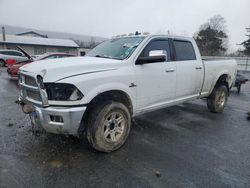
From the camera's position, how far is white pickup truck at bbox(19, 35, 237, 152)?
2973mm

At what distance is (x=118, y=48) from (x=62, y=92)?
170cm

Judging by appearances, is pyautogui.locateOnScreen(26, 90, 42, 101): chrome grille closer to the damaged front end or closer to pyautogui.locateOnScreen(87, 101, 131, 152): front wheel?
the damaged front end

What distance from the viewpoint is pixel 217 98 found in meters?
6.05

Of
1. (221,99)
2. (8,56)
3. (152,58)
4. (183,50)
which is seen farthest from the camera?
(8,56)

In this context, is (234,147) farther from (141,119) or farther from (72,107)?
(72,107)

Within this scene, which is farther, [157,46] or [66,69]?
[157,46]

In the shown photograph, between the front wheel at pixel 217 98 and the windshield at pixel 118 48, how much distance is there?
10.1ft

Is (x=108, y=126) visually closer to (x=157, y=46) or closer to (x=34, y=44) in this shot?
(x=157, y=46)

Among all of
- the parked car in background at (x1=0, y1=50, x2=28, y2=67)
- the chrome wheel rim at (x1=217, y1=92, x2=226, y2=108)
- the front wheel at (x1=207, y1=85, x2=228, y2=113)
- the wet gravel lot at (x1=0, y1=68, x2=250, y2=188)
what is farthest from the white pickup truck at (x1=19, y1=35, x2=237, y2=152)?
the parked car in background at (x1=0, y1=50, x2=28, y2=67)

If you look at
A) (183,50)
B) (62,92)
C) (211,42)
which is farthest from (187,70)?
(211,42)

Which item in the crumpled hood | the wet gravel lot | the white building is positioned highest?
the white building

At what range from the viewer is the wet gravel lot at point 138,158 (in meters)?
2.79

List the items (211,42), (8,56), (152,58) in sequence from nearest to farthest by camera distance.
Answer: (152,58)
(8,56)
(211,42)

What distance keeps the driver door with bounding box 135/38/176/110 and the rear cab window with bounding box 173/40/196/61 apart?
29 cm
